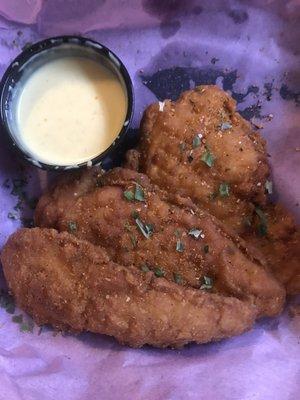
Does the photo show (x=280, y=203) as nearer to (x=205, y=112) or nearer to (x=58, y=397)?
(x=205, y=112)

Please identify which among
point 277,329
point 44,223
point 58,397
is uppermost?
point 44,223

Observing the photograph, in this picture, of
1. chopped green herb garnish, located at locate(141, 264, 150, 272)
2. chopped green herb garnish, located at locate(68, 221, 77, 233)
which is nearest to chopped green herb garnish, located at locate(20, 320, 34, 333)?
chopped green herb garnish, located at locate(68, 221, 77, 233)

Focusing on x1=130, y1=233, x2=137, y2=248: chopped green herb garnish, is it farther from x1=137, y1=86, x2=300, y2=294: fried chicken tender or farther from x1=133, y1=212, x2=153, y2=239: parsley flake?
x1=137, y1=86, x2=300, y2=294: fried chicken tender

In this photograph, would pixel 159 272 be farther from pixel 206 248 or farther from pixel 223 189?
pixel 223 189

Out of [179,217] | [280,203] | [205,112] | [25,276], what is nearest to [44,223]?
[25,276]

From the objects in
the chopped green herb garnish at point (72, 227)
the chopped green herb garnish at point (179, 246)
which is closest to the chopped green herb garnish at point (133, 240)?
the chopped green herb garnish at point (179, 246)

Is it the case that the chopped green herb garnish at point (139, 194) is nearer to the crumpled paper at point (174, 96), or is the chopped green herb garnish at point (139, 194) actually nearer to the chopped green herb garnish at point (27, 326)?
the crumpled paper at point (174, 96)
